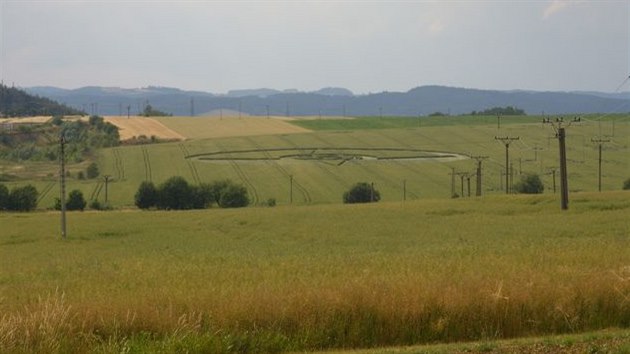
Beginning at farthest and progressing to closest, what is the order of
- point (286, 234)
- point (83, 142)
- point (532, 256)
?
point (83, 142)
point (286, 234)
point (532, 256)

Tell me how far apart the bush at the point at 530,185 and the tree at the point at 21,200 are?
66.2 meters

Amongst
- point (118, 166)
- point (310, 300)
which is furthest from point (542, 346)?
point (118, 166)

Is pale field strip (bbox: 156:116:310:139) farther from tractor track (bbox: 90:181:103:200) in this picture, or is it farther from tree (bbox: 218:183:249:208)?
tree (bbox: 218:183:249:208)

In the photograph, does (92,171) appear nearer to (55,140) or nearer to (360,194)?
(55,140)

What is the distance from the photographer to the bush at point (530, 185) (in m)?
99.6

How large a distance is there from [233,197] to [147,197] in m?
11.9

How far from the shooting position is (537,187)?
100188 mm

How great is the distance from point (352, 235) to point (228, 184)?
60.6 meters

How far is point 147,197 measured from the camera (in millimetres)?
99188

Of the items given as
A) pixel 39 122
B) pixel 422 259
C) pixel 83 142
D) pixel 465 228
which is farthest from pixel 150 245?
pixel 39 122

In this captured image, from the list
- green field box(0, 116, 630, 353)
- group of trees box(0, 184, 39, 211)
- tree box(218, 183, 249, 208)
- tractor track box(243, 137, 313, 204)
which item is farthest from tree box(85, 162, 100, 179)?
green field box(0, 116, 630, 353)

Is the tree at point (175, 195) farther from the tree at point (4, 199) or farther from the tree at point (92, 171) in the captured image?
the tree at point (92, 171)

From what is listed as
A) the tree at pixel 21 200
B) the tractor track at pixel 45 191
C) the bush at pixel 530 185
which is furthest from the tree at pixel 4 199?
the bush at pixel 530 185

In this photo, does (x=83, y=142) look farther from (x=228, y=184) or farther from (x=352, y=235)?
(x=352, y=235)
